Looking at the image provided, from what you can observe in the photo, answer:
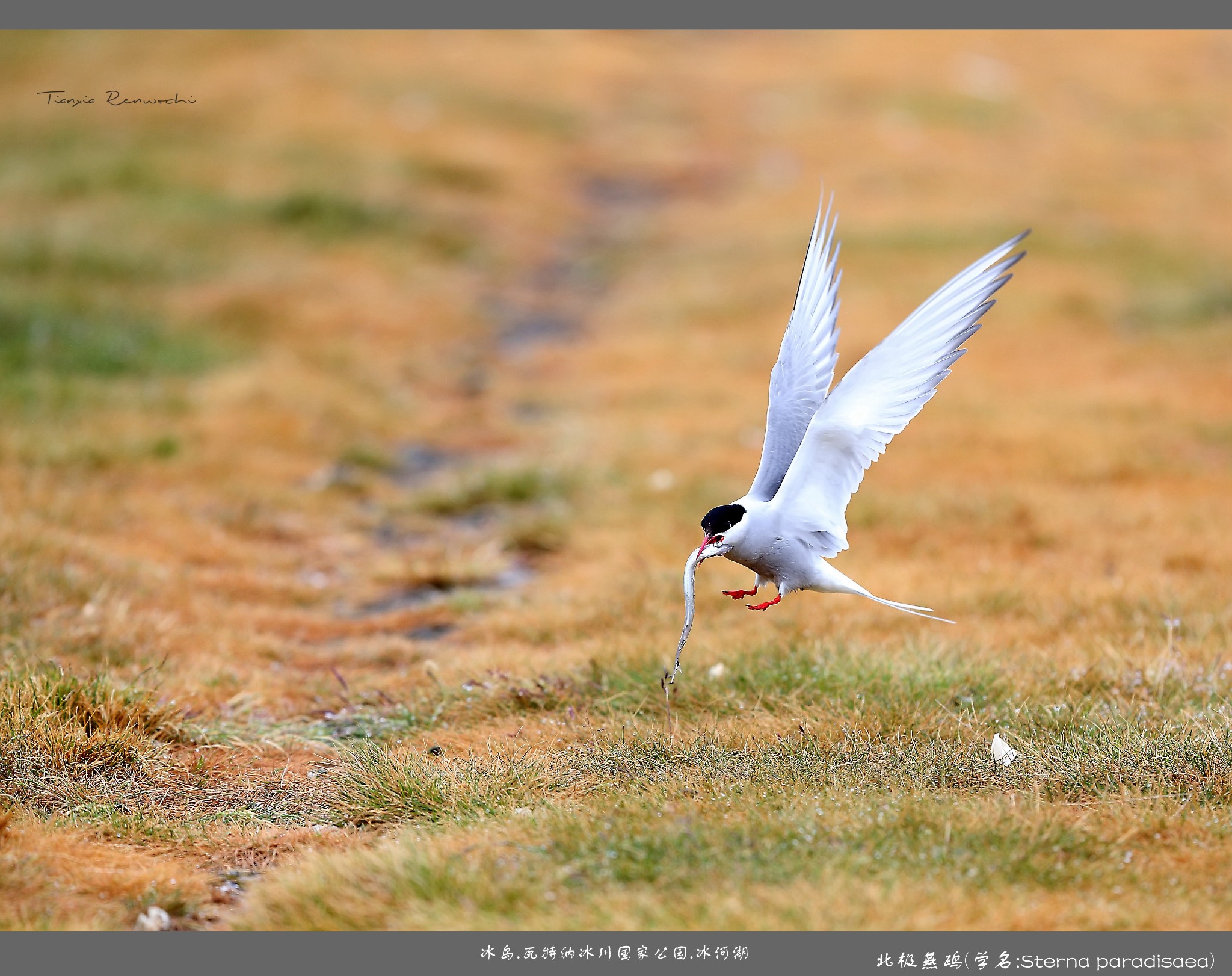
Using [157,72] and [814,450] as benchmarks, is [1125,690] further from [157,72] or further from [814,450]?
[157,72]

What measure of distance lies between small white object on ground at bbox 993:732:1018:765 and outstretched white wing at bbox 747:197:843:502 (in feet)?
4.74

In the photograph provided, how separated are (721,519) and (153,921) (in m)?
2.58

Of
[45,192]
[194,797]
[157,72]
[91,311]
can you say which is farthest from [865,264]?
[157,72]

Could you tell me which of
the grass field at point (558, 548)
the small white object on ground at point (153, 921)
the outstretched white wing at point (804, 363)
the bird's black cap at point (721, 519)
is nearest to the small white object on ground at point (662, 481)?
the grass field at point (558, 548)

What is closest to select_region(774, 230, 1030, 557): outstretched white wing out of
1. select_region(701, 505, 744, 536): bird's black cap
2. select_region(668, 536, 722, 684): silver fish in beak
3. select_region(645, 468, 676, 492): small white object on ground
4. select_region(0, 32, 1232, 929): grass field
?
select_region(701, 505, 744, 536): bird's black cap

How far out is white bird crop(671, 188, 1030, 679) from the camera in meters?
4.99

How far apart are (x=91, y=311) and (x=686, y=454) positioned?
7.23 meters

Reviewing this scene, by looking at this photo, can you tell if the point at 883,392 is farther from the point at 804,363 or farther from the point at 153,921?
the point at 153,921

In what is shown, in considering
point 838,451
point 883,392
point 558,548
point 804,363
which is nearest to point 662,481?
point 558,548

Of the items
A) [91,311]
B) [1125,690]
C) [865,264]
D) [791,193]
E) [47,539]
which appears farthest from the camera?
[791,193]

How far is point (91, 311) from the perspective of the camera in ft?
44.5

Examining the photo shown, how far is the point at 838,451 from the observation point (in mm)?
5152

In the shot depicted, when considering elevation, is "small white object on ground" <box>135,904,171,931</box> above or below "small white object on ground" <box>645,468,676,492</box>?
below

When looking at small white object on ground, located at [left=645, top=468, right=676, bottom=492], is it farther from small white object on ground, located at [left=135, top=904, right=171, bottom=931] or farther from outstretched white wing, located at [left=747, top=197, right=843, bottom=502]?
Answer: small white object on ground, located at [left=135, top=904, right=171, bottom=931]
